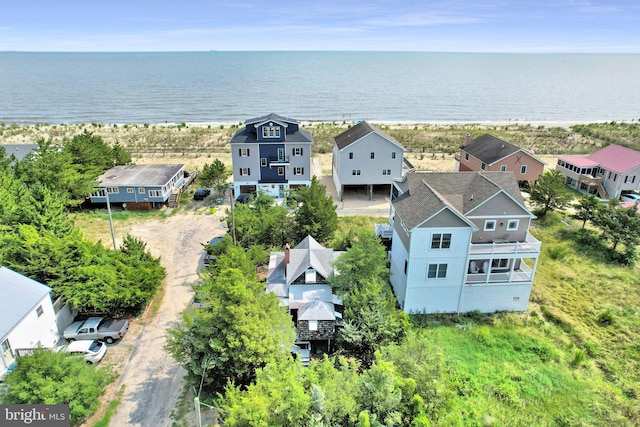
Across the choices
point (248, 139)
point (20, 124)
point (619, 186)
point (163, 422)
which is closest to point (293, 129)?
point (248, 139)

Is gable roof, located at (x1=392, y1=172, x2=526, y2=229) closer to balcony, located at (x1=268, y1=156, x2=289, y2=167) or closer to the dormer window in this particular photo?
balcony, located at (x1=268, y1=156, x2=289, y2=167)

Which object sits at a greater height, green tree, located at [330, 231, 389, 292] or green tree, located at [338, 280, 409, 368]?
green tree, located at [330, 231, 389, 292]

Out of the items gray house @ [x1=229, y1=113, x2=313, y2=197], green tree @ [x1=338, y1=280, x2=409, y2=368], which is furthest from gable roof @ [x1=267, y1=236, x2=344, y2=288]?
gray house @ [x1=229, y1=113, x2=313, y2=197]

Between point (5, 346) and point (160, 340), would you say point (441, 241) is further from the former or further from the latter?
point (5, 346)

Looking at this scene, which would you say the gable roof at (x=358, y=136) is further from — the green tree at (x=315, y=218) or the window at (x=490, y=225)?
the window at (x=490, y=225)

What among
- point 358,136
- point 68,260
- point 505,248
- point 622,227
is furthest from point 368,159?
point 68,260

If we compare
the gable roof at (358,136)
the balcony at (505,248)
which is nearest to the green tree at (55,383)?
the balcony at (505,248)
